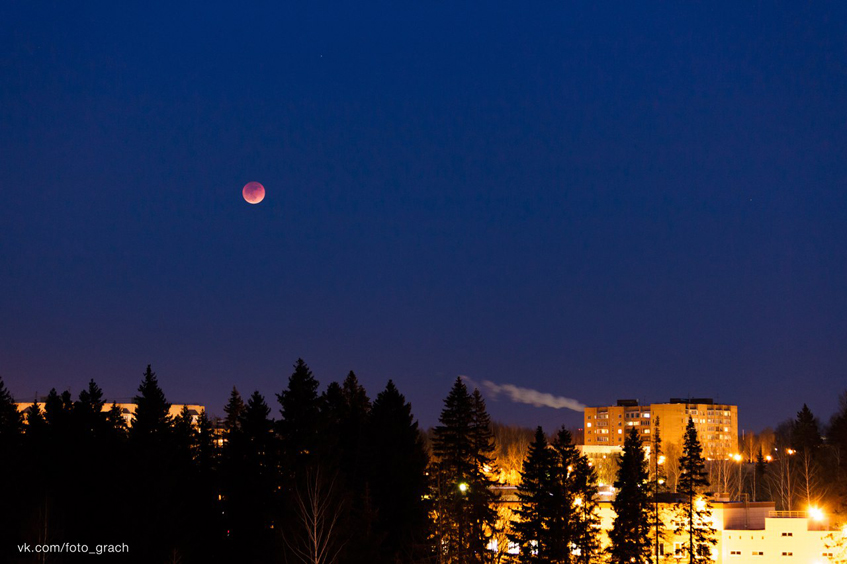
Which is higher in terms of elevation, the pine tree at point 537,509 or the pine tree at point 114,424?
the pine tree at point 114,424

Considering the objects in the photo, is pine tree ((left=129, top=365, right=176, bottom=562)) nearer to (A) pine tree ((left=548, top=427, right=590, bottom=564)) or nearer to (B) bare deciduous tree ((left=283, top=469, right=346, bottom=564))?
(B) bare deciduous tree ((left=283, top=469, right=346, bottom=564))

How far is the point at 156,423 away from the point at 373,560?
12.9 meters

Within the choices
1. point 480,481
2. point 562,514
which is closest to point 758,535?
point 562,514

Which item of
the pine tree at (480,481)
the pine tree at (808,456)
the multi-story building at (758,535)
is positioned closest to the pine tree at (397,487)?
the pine tree at (480,481)

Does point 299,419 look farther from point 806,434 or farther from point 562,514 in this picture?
point 806,434

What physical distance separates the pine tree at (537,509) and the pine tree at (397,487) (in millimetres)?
6016

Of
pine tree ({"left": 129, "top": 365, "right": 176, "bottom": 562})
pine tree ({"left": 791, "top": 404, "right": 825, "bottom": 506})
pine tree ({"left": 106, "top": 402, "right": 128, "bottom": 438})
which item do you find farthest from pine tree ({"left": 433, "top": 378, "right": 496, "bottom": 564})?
pine tree ({"left": 791, "top": 404, "right": 825, "bottom": 506})

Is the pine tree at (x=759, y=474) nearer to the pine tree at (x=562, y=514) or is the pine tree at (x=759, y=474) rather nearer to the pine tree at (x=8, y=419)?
the pine tree at (x=562, y=514)

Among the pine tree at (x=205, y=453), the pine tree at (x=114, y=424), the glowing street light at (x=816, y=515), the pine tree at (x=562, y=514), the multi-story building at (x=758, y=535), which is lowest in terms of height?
the multi-story building at (x=758, y=535)

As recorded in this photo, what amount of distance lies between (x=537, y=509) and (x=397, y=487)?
818 cm

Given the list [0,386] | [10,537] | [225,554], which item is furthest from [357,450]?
[0,386]

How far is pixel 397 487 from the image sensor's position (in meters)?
45.7

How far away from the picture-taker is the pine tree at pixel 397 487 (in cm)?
4401

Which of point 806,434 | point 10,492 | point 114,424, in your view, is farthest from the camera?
point 806,434
